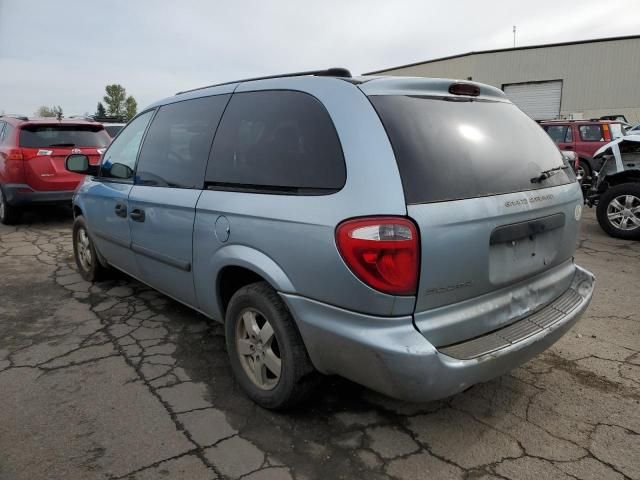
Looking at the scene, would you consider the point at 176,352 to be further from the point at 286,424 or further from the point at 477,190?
the point at 477,190

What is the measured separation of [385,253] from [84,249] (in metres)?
3.97

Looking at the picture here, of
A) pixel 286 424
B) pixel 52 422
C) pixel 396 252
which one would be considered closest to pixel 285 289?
pixel 396 252

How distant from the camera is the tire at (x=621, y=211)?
6.41 metres

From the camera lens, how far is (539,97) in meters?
27.6

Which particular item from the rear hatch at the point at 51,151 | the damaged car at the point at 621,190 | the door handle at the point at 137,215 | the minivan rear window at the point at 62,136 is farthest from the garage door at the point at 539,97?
the door handle at the point at 137,215

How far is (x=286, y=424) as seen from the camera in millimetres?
2430

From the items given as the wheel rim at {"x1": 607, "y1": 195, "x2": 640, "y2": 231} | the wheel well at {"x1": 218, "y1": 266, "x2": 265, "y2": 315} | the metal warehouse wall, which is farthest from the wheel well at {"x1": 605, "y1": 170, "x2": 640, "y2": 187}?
the metal warehouse wall

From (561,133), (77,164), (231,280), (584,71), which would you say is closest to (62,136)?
(77,164)

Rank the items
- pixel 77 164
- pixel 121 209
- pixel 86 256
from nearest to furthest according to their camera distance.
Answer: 1. pixel 121 209
2. pixel 77 164
3. pixel 86 256

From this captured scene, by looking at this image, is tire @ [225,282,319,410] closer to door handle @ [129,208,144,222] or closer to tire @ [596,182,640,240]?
door handle @ [129,208,144,222]

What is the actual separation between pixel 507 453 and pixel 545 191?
4.25 feet

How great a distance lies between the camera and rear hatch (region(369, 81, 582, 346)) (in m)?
1.93

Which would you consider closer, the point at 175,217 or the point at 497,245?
the point at 497,245

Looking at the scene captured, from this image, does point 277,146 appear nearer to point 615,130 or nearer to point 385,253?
point 385,253
